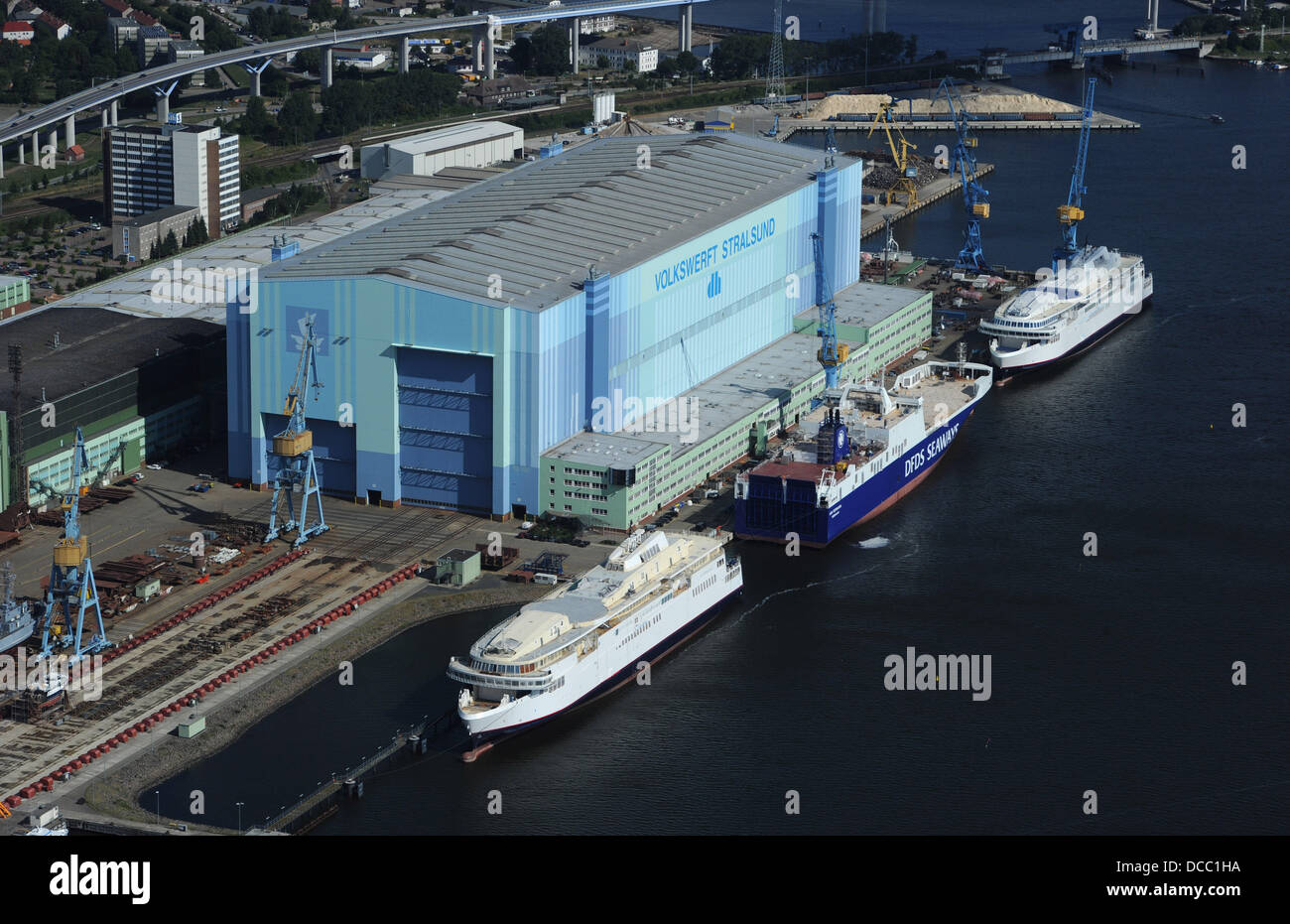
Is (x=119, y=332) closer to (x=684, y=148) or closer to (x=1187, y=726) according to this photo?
(x=684, y=148)

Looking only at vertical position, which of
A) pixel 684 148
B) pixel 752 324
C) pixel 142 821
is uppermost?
pixel 684 148

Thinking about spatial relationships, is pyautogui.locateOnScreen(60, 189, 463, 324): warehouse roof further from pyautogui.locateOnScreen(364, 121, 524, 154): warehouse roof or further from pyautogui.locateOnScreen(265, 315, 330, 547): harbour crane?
pyautogui.locateOnScreen(265, 315, 330, 547): harbour crane

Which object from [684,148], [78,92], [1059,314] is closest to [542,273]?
[684,148]

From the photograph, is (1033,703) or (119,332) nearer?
(1033,703)

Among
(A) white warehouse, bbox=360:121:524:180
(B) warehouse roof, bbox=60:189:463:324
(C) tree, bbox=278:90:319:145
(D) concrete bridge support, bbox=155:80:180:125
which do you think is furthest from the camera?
(C) tree, bbox=278:90:319:145

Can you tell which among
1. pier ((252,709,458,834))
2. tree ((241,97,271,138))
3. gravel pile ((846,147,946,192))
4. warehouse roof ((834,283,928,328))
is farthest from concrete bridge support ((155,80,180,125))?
pier ((252,709,458,834))

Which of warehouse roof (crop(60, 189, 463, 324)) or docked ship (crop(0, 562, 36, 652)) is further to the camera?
warehouse roof (crop(60, 189, 463, 324))

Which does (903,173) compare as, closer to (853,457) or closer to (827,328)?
(827,328)
